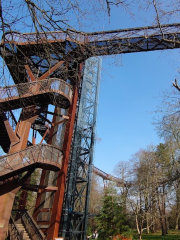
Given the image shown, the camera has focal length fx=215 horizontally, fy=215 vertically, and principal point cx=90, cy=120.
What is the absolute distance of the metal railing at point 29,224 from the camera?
11.2 meters

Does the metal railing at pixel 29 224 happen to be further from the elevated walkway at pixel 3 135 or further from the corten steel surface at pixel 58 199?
the elevated walkway at pixel 3 135

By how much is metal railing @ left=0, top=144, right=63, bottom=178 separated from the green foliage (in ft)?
21.7

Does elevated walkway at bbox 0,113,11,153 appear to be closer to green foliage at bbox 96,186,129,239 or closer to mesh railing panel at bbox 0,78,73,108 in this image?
mesh railing panel at bbox 0,78,73,108

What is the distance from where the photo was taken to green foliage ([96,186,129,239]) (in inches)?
589

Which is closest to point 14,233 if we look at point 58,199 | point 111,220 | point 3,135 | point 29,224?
point 29,224

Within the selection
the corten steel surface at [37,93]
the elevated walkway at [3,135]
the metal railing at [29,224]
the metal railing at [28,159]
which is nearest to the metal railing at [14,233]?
the metal railing at [29,224]

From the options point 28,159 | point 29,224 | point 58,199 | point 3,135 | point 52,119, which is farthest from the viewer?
point 52,119

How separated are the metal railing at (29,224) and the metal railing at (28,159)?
3.34 meters

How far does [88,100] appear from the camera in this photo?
57.2 feet

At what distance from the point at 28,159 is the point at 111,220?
8573mm

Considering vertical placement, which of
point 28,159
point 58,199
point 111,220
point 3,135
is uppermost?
point 3,135

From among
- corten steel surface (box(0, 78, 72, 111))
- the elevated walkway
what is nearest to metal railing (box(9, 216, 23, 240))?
the elevated walkway

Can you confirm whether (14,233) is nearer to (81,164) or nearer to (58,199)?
(58,199)

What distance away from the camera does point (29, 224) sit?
1193 cm
